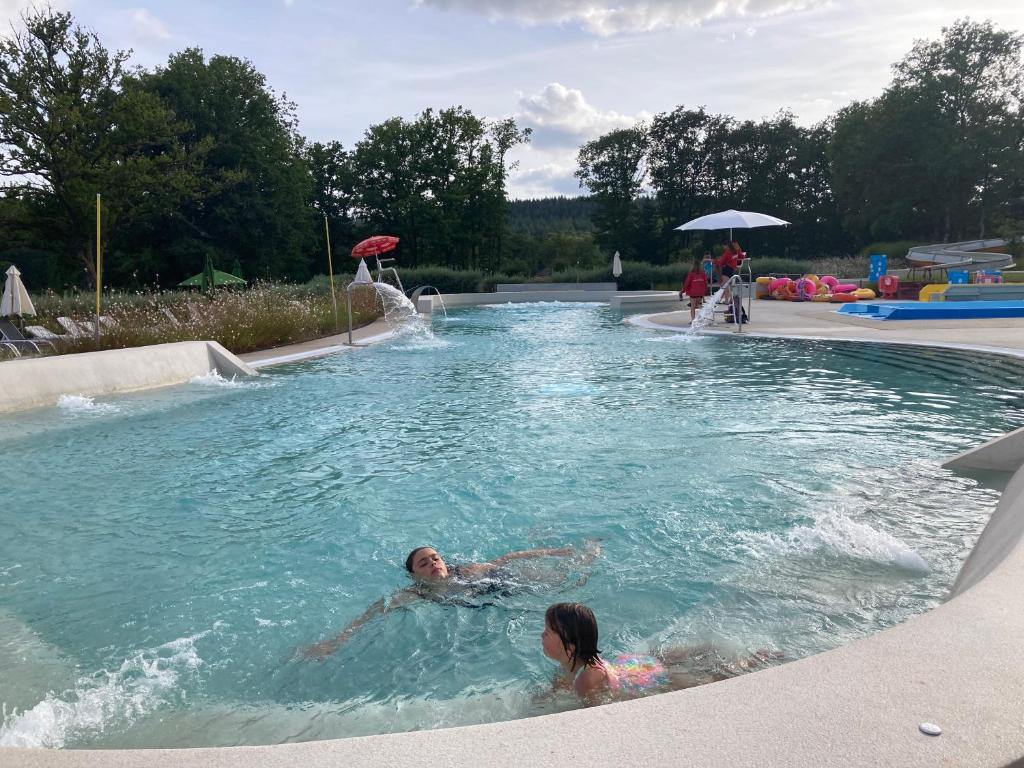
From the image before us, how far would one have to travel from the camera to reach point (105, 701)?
143 inches

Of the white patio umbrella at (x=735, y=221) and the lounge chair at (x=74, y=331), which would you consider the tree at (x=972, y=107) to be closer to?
the white patio umbrella at (x=735, y=221)

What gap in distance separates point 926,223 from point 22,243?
A: 49978 millimetres

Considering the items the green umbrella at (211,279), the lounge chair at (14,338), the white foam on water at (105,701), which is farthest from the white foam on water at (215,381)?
the green umbrella at (211,279)

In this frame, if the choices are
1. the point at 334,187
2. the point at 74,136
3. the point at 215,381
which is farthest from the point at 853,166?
the point at 215,381

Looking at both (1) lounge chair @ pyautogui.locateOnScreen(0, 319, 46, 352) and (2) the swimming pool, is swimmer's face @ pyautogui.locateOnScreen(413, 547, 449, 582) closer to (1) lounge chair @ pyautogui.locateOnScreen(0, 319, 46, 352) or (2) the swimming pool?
(1) lounge chair @ pyautogui.locateOnScreen(0, 319, 46, 352)

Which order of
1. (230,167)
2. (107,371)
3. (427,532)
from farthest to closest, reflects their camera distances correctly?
(230,167) < (107,371) < (427,532)

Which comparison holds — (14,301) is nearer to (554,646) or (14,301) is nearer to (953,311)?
(554,646)

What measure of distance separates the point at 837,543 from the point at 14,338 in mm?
16608

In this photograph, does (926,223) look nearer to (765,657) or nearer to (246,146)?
(246,146)

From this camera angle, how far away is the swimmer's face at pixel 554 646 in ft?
11.3

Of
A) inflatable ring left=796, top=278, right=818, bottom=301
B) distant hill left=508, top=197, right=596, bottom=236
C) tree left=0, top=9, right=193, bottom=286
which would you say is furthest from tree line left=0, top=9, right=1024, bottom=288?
inflatable ring left=796, top=278, right=818, bottom=301

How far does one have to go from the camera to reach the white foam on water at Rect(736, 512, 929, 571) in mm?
4926

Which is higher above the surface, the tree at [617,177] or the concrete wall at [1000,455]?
the tree at [617,177]

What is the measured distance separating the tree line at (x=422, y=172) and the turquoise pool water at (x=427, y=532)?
2499 cm
